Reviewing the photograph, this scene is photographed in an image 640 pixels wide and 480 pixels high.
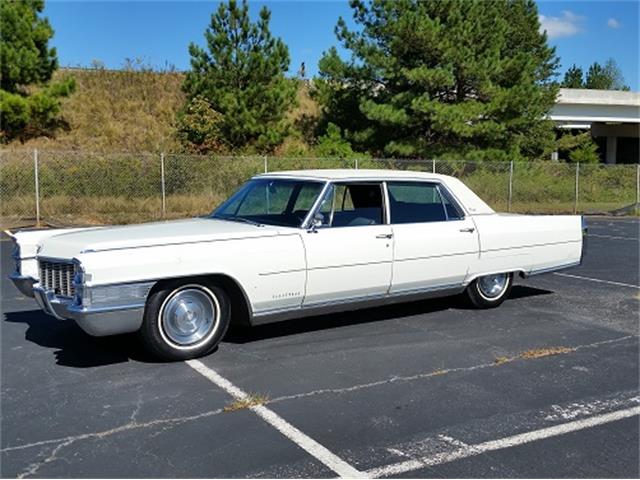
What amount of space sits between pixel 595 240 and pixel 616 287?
6484 millimetres

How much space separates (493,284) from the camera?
7.61m

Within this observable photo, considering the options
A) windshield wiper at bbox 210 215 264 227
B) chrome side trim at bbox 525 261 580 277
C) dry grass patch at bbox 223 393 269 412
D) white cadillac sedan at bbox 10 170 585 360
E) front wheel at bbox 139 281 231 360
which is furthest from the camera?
chrome side trim at bbox 525 261 580 277

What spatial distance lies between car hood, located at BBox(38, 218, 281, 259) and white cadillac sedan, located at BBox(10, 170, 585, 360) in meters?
0.01

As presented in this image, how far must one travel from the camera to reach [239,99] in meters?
23.3

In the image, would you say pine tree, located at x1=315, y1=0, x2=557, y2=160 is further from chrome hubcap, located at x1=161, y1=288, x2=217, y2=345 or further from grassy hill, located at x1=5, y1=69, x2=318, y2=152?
chrome hubcap, located at x1=161, y1=288, x2=217, y2=345

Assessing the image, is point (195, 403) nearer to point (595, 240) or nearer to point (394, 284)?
point (394, 284)

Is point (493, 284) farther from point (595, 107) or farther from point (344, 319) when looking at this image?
point (595, 107)

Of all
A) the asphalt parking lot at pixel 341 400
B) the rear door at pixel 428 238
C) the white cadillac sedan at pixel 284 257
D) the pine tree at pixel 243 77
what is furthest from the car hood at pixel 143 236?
the pine tree at pixel 243 77

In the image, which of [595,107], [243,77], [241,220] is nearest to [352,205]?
[241,220]

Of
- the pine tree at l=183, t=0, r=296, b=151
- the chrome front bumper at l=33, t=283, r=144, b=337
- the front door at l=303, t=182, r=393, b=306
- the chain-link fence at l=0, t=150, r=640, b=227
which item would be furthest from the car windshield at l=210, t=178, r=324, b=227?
the pine tree at l=183, t=0, r=296, b=151

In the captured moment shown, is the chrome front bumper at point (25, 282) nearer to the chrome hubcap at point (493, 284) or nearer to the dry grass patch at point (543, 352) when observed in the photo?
the dry grass patch at point (543, 352)

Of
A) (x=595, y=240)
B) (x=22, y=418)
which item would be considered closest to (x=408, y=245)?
(x=22, y=418)

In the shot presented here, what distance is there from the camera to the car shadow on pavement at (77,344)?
18.1 feet

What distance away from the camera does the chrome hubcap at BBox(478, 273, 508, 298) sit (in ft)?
24.6
